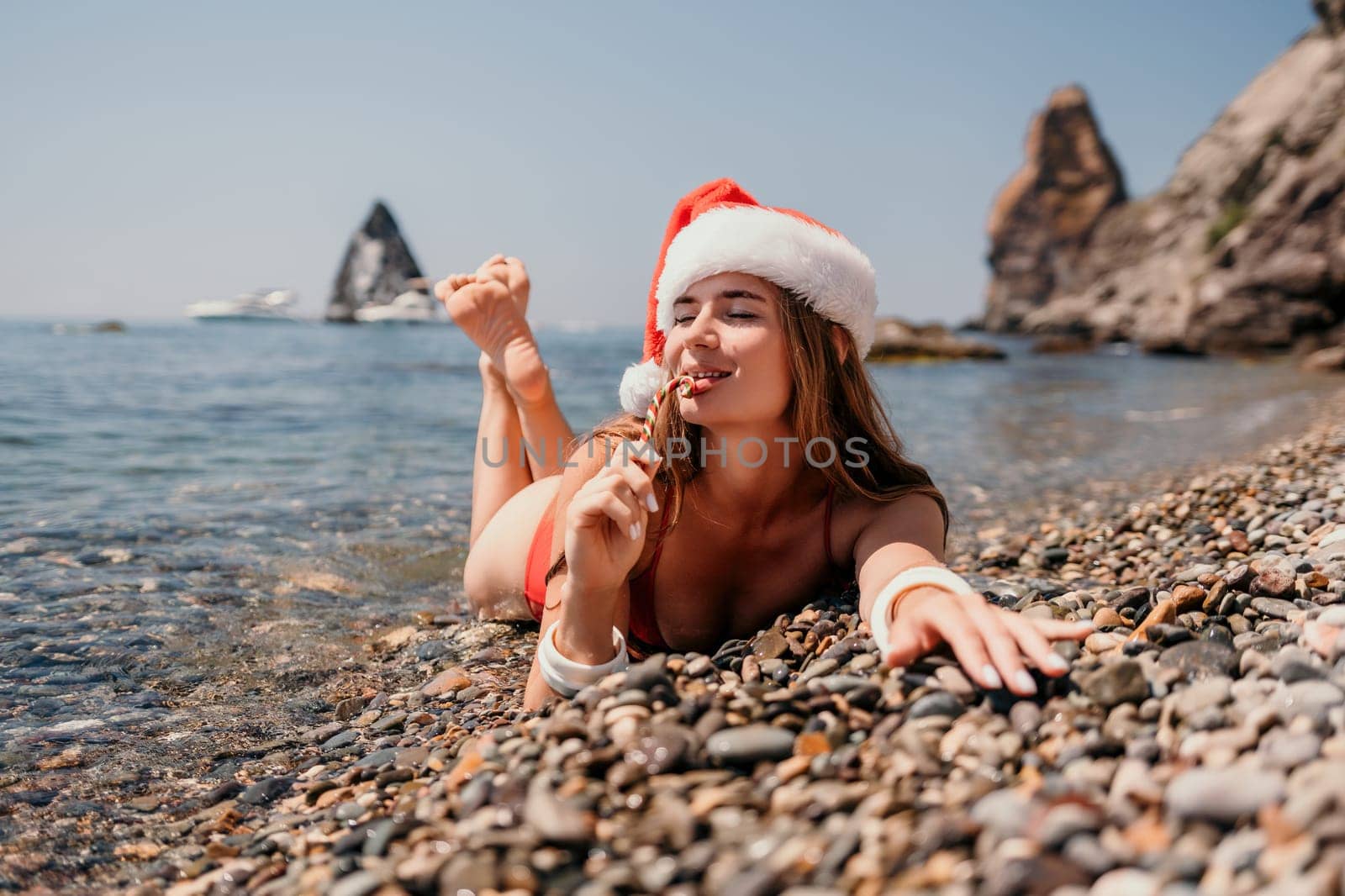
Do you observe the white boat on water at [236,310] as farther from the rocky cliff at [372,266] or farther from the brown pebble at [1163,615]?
the brown pebble at [1163,615]

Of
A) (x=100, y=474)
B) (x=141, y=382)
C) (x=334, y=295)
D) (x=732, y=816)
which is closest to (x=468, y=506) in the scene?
(x=100, y=474)

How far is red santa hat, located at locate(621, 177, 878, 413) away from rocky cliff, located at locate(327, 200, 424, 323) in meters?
83.9

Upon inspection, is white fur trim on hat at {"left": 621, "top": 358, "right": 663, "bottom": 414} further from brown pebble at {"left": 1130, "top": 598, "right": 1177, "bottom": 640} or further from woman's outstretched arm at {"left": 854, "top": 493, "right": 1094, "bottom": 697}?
brown pebble at {"left": 1130, "top": 598, "right": 1177, "bottom": 640}

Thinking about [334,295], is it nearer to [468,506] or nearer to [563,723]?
[468,506]

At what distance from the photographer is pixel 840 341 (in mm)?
3914

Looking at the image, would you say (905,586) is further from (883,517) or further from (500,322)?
(500,322)

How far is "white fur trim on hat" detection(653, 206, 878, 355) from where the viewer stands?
3.64m

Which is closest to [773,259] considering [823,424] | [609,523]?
[823,424]

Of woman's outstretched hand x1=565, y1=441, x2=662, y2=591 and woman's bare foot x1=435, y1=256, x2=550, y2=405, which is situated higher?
woman's bare foot x1=435, y1=256, x2=550, y2=405

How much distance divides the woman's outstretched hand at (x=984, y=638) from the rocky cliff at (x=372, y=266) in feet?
281

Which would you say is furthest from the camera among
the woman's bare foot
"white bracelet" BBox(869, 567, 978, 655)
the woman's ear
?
the woman's bare foot

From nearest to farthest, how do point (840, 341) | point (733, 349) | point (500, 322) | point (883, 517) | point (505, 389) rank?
1. point (733, 349)
2. point (883, 517)
3. point (840, 341)
4. point (500, 322)
5. point (505, 389)

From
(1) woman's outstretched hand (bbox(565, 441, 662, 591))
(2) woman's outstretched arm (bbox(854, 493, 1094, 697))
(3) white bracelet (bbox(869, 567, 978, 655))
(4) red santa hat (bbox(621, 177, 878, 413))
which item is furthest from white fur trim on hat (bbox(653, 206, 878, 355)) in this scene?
(2) woman's outstretched arm (bbox(854, 493, 1094, 697))

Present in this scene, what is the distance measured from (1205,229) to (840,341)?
5885 centimetres
